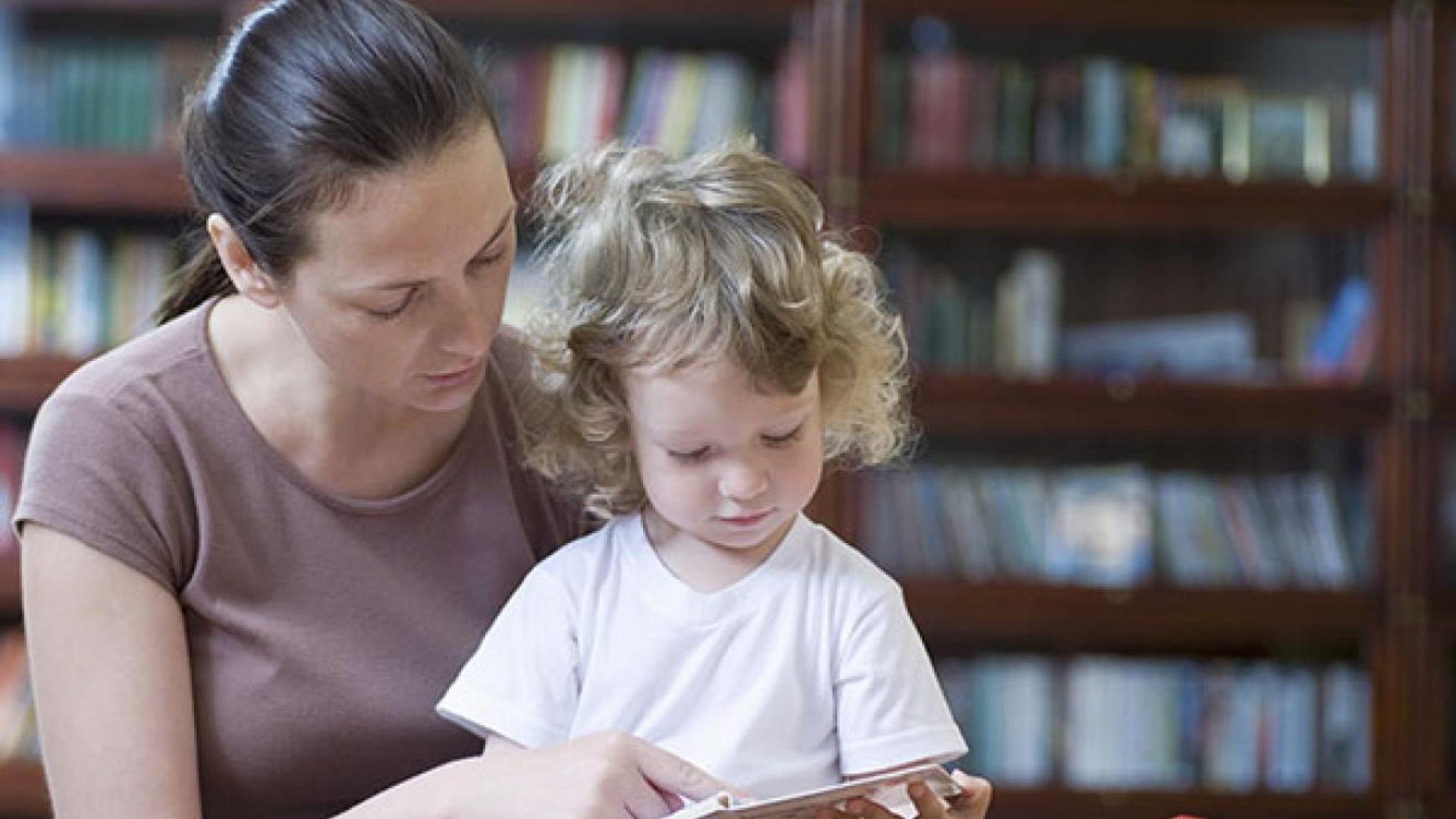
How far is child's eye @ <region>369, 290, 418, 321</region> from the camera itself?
1.51 metres

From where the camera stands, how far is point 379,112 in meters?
1.49

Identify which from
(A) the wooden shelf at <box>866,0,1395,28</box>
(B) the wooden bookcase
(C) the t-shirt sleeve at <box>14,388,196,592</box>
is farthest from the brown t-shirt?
(A) the wooden shelf at <box>866,0,1395,28</box>

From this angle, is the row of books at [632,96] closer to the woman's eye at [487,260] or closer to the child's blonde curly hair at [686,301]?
the child's blonde curly hair at [686,301]

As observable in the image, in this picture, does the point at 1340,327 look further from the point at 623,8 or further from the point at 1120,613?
the point at 623,8

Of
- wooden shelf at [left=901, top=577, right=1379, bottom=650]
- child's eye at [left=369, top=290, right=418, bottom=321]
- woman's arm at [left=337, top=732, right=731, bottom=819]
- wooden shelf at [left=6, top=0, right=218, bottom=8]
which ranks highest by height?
wooden shelf at [left=6, top=0, right=218, bottom=8]

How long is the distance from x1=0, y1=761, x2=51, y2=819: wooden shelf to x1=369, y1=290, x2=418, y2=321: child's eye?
6.82 feet

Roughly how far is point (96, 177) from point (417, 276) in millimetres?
2066

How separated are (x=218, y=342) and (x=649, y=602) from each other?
47 centimetres

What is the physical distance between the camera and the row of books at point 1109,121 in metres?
3.42

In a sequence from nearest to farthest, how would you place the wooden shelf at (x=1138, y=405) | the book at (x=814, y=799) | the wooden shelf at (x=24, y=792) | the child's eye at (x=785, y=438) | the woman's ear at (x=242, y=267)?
the book at (x=814, y=799), the child's eye at (x=785, y=438), the woman's ear at (x=242, y=267), the wooden shelf at (x=24, y=792), the wooden shelf at (x=1138, y=405)

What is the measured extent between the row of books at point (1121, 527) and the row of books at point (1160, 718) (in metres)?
0.16

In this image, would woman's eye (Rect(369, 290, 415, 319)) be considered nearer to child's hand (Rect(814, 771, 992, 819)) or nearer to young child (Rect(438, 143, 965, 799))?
young child (Rect(438, 143, 965, 799))

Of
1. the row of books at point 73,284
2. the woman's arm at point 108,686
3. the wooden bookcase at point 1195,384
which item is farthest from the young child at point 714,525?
the row of books at point 73,284

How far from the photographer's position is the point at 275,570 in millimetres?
1694
